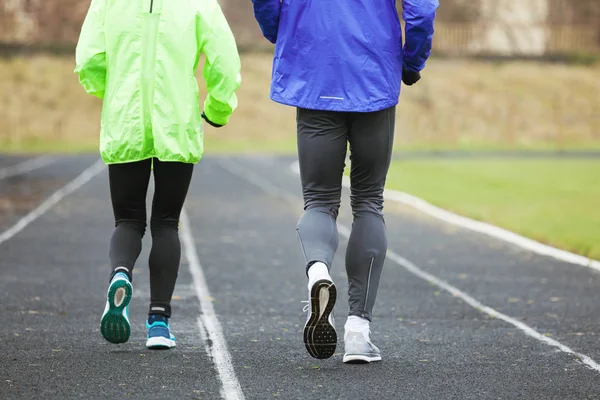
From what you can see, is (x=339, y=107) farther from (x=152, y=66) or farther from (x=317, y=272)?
(x=152, y=66)

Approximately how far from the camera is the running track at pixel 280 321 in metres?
5.23

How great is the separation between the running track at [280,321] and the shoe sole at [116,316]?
0.46 ft

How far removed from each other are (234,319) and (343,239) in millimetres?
6207

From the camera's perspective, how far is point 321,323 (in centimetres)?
524

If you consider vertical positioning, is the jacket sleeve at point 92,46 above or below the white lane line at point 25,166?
above

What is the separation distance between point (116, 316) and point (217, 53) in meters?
1.42

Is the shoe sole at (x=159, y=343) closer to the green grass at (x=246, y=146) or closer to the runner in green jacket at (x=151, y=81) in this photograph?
the runner in green jacket at (x=151, y=81)

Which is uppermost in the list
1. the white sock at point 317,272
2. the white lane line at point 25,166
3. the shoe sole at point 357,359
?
the white sock at point 317,272

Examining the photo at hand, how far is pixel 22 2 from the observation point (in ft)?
225

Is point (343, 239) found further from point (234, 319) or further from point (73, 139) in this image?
point (73, 139)

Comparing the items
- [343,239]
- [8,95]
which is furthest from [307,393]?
[8,95]

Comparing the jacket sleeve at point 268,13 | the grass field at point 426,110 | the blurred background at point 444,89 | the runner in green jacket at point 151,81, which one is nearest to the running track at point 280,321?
the runner in green jacket at point 151,81

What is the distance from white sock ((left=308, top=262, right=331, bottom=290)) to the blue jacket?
0.74 m

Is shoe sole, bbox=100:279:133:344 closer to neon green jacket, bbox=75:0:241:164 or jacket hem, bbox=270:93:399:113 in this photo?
neon green jacket, bbox=75:0:241:164
